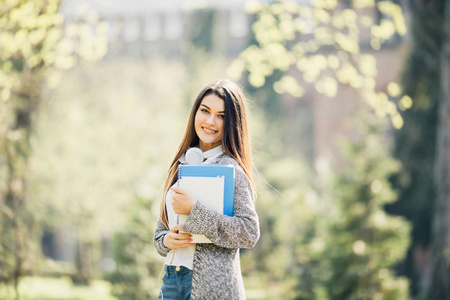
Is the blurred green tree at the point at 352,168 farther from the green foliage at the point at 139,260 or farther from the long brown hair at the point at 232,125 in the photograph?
the long brown hair at the point at 232,125

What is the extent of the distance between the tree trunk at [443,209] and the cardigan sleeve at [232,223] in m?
9.67

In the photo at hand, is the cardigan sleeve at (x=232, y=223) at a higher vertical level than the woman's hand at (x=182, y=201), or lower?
lower

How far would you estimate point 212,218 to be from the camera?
2.44 meters

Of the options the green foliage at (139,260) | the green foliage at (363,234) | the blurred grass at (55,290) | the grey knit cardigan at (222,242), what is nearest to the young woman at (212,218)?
the grey knit cardigan at (222,242)

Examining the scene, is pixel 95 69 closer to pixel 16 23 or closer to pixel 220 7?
pixel 220 7

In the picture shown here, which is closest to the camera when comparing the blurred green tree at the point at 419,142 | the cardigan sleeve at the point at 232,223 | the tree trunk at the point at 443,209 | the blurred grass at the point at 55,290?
the cardigan sleeve at the point at 232,223

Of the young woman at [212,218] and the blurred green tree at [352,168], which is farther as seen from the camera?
the blurred green tree at [352,168]

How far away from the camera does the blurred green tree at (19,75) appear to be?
21.4 feet

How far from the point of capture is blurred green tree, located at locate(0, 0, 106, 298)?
6535 millimetres

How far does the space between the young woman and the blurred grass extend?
451 centimetres

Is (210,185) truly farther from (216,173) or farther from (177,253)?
(177,253)

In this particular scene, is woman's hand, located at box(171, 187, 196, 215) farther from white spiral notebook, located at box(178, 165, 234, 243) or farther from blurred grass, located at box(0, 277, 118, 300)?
blurred grass, located at box(0, 277, 118, 300)

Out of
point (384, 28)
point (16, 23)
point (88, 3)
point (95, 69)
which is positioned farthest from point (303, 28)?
point (95, 69)

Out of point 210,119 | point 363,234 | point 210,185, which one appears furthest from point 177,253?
point 363,234
